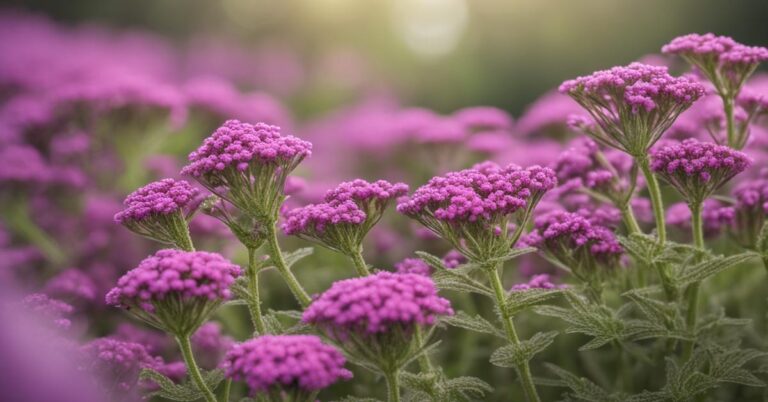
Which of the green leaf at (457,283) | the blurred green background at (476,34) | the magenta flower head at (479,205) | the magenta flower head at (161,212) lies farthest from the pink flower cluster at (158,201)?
the blurred green background at (476,34)

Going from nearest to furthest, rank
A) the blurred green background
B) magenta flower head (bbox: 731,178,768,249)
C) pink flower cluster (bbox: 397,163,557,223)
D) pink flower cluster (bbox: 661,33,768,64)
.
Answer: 1. pink flower cluster (bbox: 397,163,557,223)
2. pink flower cluster (bbox: 661,33,768,64)
3. magenta flower head (bbox: 731,178,768,249)
4. the blurred green background

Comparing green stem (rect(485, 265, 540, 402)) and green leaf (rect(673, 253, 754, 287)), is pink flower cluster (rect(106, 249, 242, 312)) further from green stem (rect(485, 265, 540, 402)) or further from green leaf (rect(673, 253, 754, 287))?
green leaf (rect(673, 253, 754, 287))

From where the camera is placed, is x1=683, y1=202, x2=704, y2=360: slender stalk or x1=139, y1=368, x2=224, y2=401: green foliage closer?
x1=139, y1=368, x2=224, y2=401: green foliage

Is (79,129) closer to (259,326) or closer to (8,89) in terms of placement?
(8,89)

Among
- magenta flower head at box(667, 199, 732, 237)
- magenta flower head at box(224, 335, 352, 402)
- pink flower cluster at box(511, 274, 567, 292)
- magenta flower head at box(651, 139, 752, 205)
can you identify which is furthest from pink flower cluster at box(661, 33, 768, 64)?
magenta flower head at box(224, 335, 352, 402)

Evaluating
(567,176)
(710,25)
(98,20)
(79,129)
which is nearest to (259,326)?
(567,176)

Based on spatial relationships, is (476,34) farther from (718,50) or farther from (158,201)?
(158,201)

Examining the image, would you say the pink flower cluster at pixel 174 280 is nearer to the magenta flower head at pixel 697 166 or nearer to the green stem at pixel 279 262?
the green stem at pixel 279 262
